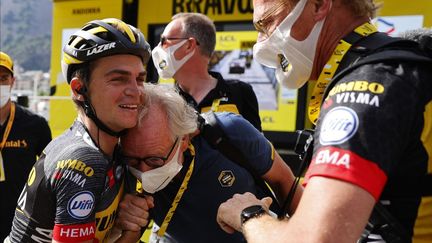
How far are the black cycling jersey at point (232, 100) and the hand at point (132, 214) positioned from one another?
151 centimetres

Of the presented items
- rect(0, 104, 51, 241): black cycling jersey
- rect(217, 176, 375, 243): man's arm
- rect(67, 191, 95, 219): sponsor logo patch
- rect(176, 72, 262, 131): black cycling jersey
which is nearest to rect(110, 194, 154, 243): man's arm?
rect(67, 191, 95, 219): sponsor logo patch

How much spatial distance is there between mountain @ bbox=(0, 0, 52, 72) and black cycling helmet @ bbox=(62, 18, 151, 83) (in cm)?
3916

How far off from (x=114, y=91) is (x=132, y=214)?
0.48m

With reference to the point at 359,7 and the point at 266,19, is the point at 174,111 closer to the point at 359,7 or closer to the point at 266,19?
the point at 266,19

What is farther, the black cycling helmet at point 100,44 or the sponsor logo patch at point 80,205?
the black cycling helmet at point 100,44

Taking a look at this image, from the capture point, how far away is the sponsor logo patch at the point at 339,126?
109 centimetres

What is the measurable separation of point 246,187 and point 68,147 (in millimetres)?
815

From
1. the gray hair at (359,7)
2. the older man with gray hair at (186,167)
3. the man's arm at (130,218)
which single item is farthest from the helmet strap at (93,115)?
the gray hair at (359,7)

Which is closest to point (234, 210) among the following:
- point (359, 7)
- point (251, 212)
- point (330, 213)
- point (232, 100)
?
point (251, 212)

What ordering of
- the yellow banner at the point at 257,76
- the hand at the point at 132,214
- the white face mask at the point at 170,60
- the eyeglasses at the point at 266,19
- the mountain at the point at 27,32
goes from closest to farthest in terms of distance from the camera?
the eyeglasses at the point at 266,19 → the hand at the point at 132,214 → the white face mask at the point at 170,60 → the yellow banner at the point at 257,76 → the mountain at the point at 27,32

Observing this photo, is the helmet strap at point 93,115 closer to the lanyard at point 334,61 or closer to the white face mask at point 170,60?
the lanyard at point 334,61

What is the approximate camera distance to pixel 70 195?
1710mm

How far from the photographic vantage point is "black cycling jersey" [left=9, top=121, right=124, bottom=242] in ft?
5.61

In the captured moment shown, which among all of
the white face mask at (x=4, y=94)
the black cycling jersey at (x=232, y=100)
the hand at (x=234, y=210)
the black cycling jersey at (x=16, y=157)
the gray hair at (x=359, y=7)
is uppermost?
the gray hair at (x=359, y=7)
